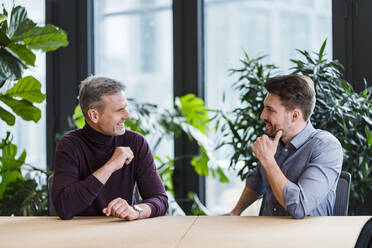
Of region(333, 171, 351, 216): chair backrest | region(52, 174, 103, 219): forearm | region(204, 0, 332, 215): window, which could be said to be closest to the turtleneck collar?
region(52, 174, 103, 219): forearm

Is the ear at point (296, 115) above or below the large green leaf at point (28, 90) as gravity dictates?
below

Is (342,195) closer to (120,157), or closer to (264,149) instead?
(264,149)

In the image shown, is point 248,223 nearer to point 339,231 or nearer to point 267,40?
point 339,231

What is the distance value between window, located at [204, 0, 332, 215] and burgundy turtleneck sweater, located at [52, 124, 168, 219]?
4.94ft

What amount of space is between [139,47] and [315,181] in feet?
8.31

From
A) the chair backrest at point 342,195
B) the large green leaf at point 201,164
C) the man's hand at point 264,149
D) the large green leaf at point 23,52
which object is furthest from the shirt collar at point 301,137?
the large green leaf at point 23,52

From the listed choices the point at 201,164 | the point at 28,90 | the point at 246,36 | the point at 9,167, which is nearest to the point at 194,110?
the point at 201,164

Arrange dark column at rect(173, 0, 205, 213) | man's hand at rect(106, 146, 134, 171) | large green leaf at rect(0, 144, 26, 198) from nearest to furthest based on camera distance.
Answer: man's hand at rect(106, 146, 134, 171) → large green leaf at rect(0, 144, 26, 198) → dark column at rect(173, 0, 205, 213)

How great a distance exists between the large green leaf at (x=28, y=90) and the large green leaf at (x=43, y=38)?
216mm

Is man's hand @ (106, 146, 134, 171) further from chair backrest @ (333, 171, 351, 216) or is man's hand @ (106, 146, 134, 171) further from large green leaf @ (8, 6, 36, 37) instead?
large green leaf @ (8, 6, 36, 37)

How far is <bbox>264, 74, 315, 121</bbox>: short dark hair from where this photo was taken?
2.34 metres

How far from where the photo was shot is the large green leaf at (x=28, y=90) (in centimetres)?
318

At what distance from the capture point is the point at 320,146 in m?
2.20

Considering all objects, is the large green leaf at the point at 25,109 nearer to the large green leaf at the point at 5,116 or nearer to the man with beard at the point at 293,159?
the large green leaf at the point at 5,116
